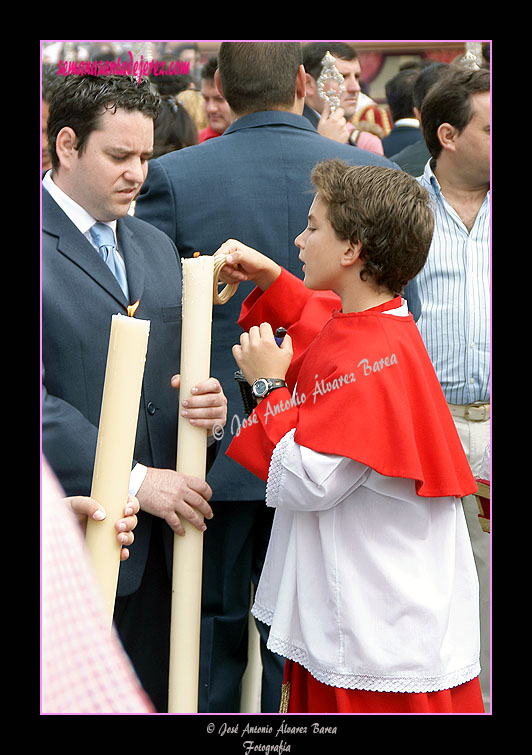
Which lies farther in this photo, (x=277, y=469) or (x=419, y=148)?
(x=419, y=148)

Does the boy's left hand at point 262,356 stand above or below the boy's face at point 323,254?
below

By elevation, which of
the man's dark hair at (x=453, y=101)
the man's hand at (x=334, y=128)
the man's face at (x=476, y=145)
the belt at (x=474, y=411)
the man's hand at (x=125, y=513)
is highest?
the man's hand at (x=334, y=128)

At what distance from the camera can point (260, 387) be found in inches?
73.6

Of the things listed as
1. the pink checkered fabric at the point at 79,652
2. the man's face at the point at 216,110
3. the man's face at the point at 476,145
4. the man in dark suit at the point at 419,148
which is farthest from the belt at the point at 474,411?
the pink checkered fabric at the point at 79,652

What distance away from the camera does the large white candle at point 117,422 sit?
138 centimetres

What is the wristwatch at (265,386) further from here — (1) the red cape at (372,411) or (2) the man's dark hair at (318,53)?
(2) the man's dark hair at (318,53)

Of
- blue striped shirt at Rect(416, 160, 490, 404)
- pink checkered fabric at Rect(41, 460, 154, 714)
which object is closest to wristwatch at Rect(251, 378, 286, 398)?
pink checkered fabric at Rect(41, 460, 154, 714)

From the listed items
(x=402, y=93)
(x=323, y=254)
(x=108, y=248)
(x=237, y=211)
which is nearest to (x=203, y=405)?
(x=323, y=254)

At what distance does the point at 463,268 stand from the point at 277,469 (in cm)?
148

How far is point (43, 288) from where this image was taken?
75.4 inches

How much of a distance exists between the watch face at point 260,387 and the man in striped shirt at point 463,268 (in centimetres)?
130

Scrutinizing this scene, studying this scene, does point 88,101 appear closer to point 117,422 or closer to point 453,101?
point 117,422

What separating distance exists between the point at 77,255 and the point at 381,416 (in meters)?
0.78
